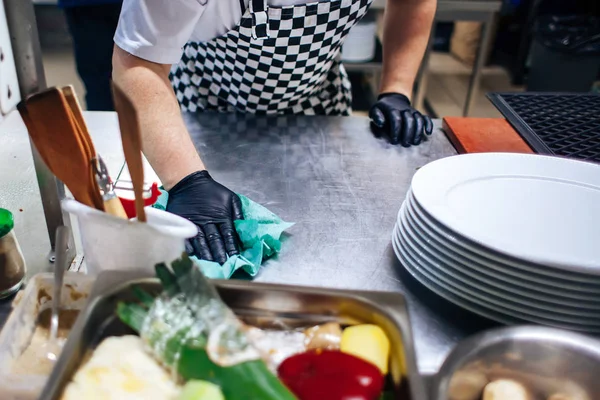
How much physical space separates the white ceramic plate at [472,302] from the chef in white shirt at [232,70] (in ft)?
1.03

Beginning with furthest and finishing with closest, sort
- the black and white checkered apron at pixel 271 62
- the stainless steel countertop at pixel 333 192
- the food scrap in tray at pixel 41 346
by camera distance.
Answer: the black and white checkered apron at pixel 271 62 → the stainless steel countertop at pixel 333 192 → the food scrap in tray at pixel 41 346

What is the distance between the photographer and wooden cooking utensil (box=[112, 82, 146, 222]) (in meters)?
0.48

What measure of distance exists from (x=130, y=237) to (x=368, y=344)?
28 centimetres

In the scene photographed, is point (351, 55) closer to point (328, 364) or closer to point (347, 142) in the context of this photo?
point (347, 142)

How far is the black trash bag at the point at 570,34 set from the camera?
3387 millimetres

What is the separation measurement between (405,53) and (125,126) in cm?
136

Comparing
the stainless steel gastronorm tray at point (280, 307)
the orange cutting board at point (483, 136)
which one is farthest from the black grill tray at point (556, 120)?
the stainless steel gastronorm tray at point (280, 307)

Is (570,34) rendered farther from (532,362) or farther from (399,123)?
(532,362)

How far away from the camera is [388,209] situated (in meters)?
1.07

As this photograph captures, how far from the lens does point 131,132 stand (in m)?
0.50

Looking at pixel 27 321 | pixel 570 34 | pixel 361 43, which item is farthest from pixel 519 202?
pixel 570 34

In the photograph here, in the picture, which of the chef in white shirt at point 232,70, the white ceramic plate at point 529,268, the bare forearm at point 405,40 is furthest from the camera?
the bare forearm at point 405,40

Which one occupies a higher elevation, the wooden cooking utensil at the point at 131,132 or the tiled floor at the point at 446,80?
the wooden cooking utensil at the point at 131,132

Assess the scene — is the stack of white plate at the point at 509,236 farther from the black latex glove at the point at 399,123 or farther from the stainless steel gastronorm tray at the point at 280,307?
the black latex glove at the point at 399,123
